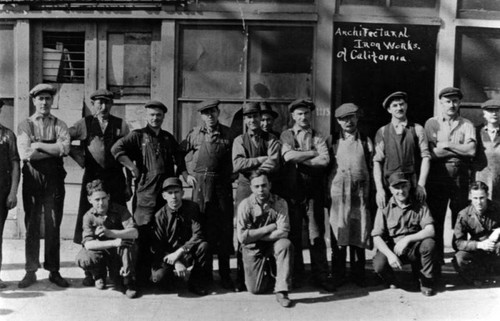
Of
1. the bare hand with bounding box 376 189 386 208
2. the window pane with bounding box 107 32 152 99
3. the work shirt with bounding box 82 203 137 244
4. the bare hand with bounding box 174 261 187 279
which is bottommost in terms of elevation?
the bare hand with bounding box 174 261 187 279

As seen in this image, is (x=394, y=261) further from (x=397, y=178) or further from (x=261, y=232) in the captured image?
(x=261, y=232)

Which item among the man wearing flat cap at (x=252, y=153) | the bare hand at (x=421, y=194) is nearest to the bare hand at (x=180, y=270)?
the man wearing flat cap at (x=252, y=153)

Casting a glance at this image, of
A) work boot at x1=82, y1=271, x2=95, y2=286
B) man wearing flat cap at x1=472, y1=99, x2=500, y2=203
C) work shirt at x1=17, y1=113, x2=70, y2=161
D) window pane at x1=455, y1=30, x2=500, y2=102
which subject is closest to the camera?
work shirt at x1=17, y1=113, x2=70, y2=161

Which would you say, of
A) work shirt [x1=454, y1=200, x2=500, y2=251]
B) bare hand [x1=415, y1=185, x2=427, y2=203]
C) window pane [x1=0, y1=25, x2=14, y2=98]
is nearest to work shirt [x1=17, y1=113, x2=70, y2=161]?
window pane [x1=0, y1=25, x2=14, y2=98]

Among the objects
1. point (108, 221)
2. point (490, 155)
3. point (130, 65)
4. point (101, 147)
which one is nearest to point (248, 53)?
point (130, 65)

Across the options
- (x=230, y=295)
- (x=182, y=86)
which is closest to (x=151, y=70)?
(x=182, y=86)

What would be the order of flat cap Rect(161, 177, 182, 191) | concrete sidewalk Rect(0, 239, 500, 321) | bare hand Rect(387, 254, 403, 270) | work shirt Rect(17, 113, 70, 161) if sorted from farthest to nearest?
1. work shirt Rect(17, 113, 70, 161)
2. flat cap Rect(161, 177, 182, 191)
3. bare hand Rect(387, 254, 403, 270)
4. concrete sidewalk Rect(0, 239, 500, 321)

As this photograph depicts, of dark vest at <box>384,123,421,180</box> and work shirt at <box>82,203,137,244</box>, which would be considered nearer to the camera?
work shirt at <box>82,203,137,244</box>

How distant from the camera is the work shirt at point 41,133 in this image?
5.21m

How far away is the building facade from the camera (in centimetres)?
671

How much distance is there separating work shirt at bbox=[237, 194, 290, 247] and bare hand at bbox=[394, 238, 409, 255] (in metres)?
1.06

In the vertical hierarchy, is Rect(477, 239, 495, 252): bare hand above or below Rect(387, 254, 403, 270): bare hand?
above

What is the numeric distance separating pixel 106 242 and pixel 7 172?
1.22 metres

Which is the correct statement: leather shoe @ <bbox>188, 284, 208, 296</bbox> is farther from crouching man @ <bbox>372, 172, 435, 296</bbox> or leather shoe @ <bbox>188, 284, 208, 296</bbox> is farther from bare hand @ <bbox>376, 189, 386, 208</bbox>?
bare hand @ <bbox>376, 189, 386, 208</bbox>
